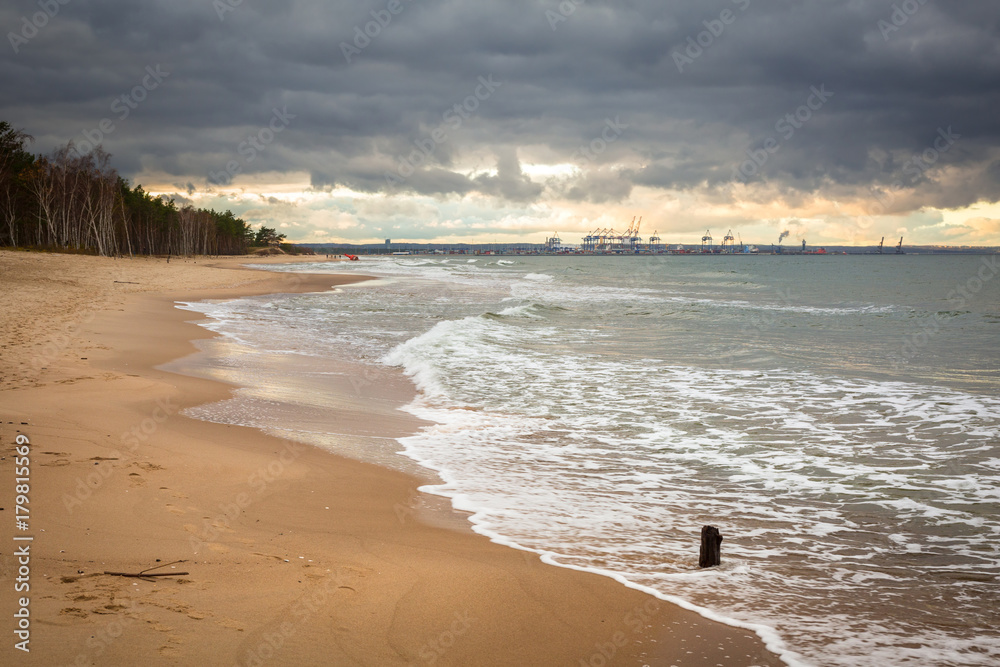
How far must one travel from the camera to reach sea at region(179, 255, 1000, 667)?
4.45m

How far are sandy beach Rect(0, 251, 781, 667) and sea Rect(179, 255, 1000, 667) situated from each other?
506mm

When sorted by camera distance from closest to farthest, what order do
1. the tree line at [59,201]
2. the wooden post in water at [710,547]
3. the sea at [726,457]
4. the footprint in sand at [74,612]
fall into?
the footprint in sand at [74,612] → the sea at [726,457] → the wooden post in water at [710,547] → the tree line at [59,201]

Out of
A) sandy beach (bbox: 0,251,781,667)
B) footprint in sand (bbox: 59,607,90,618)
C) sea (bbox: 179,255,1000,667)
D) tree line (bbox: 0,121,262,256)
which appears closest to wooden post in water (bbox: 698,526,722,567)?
sea (bbox: 179,255,1000,667)

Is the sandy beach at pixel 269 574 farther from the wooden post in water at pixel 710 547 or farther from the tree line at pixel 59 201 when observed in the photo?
the tree line at pixel 59 201

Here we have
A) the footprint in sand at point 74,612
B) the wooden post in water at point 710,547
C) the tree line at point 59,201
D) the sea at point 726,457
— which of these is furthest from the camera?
the tree line at point 59,201

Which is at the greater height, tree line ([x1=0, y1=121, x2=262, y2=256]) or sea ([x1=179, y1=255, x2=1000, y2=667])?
tree line ([x1=0, y1=121, x2=262, y2=256])

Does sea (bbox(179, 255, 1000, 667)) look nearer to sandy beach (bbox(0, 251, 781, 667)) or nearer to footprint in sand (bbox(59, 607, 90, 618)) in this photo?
sandy beach (bbox(0, 251, 781, 667))

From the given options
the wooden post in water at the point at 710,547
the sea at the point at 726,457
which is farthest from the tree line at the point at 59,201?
the wooden post in water at the point at 710,547

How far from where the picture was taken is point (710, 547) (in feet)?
15.7

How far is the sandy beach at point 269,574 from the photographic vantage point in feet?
10.9

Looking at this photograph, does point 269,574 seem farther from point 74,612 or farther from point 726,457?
point 726,457

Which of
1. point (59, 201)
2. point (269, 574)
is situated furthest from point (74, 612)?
point (59, 201)

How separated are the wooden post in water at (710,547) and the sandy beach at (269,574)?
0.79 m

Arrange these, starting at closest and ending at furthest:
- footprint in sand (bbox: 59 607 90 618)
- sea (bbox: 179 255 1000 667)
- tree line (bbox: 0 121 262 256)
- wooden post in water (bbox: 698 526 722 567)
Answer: footprint in sand (bbox: 59 607 90 618)
sea (bbox: 179 255 1000 667)
wooden post in water (bbox: 698 526 722 567)
tree line (bbox: 0 121 262 256)
